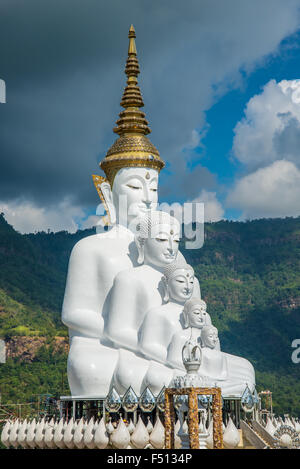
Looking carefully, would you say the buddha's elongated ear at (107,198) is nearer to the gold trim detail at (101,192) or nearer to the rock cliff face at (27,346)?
the gold trim detail at (101,192)

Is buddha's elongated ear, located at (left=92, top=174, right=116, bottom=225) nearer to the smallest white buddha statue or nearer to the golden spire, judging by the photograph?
the golden spire

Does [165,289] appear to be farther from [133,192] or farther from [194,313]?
[133,192]

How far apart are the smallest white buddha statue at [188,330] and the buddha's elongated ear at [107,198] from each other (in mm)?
3388

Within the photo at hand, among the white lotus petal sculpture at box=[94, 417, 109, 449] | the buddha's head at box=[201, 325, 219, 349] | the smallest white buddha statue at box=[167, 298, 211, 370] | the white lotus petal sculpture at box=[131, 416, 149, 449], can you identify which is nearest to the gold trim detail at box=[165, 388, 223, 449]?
the white lotus petal sculpture at box=[131, 416, 149, 449]

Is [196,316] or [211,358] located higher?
[196,316]

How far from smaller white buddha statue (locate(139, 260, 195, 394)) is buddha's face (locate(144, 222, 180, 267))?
0.28m

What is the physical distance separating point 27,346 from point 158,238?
20897mm

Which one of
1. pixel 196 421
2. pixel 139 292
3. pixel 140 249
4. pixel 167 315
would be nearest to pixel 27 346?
pixel 140 249

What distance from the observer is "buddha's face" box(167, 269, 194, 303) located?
1448 centimetres

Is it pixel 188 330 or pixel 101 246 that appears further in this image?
pixel 101 246

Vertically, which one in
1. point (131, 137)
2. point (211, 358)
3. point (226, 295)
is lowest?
point (211, 358)

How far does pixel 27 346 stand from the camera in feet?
112
